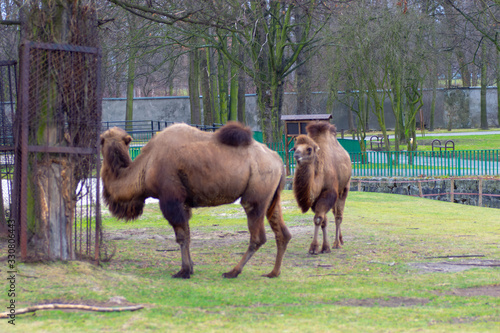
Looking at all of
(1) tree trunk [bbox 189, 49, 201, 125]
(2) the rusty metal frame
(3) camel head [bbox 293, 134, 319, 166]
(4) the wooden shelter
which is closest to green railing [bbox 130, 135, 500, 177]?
(4) the wooden shelter

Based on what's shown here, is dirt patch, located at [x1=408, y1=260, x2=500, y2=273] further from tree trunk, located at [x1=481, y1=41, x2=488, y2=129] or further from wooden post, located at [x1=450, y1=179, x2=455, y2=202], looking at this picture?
tree trunk, located at [x1=481, y1=41, x2=488, y2=129]

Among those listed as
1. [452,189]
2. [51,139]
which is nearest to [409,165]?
[452,189]

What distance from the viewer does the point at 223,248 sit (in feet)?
32.6

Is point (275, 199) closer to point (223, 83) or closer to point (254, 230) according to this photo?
point (254, 230)

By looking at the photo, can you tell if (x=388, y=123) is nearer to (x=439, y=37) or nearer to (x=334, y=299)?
(x=439, y=37)

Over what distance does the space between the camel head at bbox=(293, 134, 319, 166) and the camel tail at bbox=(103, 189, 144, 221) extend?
2721 mm

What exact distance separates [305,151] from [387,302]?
11.4 feet

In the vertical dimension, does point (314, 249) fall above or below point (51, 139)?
below

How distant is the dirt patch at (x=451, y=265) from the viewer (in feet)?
27.2

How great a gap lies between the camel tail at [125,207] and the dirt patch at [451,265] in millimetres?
3888

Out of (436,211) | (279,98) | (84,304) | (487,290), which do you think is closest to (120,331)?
(84,304)

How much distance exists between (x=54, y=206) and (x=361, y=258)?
15.3 ft

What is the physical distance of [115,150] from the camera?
25.1 feet

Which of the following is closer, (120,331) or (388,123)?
(120,331)
